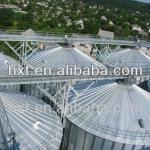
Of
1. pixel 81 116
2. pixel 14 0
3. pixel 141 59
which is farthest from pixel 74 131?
pixel 14 0

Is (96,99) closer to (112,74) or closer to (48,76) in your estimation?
(112,74)

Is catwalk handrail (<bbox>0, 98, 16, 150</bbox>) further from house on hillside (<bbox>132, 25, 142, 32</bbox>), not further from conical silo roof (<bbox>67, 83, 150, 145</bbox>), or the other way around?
house on hillside (<bbox>132, 25, 142, 32</bbox>)

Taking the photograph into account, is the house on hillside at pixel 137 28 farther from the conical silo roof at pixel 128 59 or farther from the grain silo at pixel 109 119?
the grain silo at pixel 109 119

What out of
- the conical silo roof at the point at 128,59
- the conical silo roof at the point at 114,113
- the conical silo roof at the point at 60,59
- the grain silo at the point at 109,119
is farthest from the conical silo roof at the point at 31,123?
the conical silo roof at the point at 128,59

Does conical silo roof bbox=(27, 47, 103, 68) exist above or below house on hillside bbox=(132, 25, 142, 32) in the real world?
above

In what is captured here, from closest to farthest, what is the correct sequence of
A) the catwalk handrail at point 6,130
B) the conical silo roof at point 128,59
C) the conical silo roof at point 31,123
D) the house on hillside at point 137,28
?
the catwalk handrail at point 6,130
the conical silo roof at point 31,123
the conical silo roof at point 128,59
the house on hillside at point 137,28

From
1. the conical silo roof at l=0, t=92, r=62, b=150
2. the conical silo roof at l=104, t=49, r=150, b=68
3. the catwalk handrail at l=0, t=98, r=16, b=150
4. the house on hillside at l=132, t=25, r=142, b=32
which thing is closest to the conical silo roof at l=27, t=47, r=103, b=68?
the conical silo roof at l=104, t=49, r=150, b=68

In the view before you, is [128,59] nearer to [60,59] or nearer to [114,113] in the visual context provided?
[60,59]
